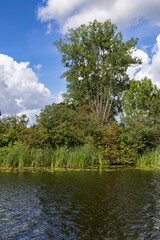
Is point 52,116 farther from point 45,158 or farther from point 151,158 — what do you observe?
point 151,158

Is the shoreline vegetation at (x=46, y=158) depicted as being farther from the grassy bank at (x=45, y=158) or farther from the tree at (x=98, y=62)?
the tree at (x=98, y=62)

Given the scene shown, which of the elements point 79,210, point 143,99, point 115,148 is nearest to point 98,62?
point 143,99

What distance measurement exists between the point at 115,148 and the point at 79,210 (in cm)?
1203

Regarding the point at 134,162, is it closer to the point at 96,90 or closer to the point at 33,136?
the point at 33,136

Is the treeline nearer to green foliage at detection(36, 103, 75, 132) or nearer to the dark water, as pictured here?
green foliage at detection(36, 103, 75, 132)

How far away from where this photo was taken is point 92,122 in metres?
20.2

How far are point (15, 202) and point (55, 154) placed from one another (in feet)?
30.3

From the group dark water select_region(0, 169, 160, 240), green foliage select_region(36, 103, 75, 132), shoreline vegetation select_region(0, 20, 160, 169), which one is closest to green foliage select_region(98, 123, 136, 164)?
shoreline vegetation select_region(0, 20, 160, 169)

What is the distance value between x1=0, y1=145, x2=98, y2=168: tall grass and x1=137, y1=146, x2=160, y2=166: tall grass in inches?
177

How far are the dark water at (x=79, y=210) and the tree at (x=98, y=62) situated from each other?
22.0 m

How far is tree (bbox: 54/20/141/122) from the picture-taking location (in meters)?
31.7

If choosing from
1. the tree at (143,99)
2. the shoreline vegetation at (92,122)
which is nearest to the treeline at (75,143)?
the shoreline vegetation at (92,122)

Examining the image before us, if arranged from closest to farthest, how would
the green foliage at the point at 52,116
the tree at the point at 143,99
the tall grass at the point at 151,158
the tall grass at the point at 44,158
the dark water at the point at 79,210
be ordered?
the dark water at the point at 79,210 → the tall grass at the point at 44,158 → the tall grass at the point at 151,158 → the green foliage at the point at 52,116 → the tree at the point at 143,99

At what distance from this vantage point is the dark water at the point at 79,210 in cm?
552
